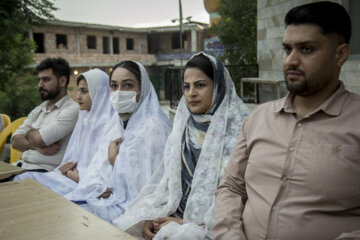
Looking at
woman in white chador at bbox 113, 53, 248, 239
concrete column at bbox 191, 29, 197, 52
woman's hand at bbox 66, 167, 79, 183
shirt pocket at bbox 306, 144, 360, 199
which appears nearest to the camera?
shirt pocket at bbox 306, 144, 360, 199

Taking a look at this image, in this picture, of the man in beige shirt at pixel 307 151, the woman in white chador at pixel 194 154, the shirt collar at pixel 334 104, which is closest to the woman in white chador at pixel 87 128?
the woman in white chador at pixel 194 154

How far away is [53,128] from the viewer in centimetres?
361

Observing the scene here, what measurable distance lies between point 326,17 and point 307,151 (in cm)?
59

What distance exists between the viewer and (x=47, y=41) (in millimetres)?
22359

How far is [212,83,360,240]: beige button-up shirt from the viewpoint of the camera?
139cm

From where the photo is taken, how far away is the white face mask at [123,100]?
2975 mm

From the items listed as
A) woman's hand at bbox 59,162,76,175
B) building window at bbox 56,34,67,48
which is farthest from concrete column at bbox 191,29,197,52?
woman's hand at bbox 59,162,76,175

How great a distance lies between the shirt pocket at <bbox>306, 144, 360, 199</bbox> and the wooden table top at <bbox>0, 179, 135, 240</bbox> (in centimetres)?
83

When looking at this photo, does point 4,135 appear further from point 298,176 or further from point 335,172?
point 335,172

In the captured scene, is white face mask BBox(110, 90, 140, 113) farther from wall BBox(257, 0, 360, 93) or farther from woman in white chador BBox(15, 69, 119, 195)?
wall BBox(257, 0, 360, 93)

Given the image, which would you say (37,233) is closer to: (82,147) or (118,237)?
(118,237)

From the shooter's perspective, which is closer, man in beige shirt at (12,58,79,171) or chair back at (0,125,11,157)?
man in beige shirt at (12,58,79,171)

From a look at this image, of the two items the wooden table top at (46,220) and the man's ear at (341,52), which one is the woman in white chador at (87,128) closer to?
the wooden table top at (46,220)

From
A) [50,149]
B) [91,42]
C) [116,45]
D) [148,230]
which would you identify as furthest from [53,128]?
[116,45]
